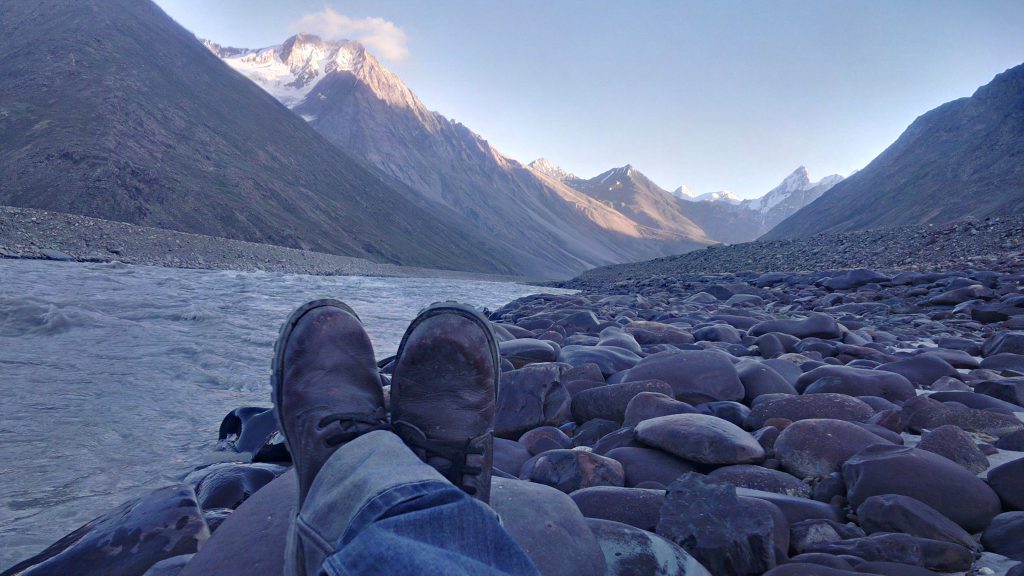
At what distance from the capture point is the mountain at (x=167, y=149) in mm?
26500

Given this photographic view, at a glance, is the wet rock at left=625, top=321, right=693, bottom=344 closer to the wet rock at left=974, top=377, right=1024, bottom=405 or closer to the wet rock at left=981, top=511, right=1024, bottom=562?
the wet rock at left=974, top=377, right=1024, bottom=405

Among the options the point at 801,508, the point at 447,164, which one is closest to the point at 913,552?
the point at 801,508

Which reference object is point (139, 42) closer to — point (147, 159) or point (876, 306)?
point (147, 159)


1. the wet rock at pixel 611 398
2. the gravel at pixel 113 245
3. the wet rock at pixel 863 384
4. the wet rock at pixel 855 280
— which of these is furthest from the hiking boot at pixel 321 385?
the gravel at pixel 113 245

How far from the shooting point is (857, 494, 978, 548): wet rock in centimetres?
132

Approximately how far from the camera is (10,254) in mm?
12242

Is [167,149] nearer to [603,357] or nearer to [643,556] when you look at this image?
[603,357]

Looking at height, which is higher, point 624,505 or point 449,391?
point 449,391

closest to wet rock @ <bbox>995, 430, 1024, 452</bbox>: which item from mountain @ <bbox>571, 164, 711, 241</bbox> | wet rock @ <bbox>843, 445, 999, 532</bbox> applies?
wet rock @ <bbox>843, 445, 999, 532</bbox>

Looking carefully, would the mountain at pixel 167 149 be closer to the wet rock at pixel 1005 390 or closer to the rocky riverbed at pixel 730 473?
the rocky riverbed at pixel 730 473

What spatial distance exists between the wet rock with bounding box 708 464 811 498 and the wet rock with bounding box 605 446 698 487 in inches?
4.9

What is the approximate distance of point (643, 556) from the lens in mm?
1247

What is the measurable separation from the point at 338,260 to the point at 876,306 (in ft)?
94.3

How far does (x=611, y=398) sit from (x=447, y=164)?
3610 inches
